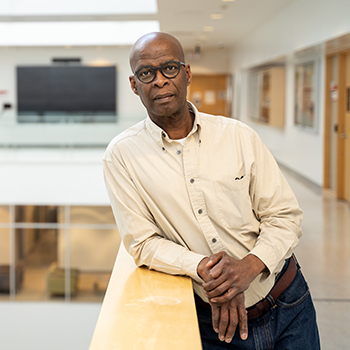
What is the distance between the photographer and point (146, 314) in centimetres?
128

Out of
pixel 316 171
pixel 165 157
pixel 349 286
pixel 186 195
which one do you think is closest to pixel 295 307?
pixel 186 195

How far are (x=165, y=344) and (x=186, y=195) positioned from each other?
56 cm

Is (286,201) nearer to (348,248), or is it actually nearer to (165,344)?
(165,344)

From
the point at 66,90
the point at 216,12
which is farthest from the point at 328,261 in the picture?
the point at 66,90

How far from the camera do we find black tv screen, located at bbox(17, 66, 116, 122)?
46.1 ft

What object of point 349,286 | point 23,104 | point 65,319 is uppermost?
point 23,104

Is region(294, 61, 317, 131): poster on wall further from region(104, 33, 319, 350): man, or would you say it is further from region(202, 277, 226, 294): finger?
region(202, 277, 226, 294): finger

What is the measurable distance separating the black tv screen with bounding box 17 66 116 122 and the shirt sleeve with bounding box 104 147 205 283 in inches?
494

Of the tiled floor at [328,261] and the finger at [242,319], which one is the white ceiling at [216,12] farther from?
the finger at [242,319]

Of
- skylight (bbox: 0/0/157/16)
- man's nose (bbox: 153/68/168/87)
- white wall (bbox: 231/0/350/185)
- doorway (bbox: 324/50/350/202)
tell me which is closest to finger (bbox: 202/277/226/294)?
man's nose (bbox: 153/68/168/87)

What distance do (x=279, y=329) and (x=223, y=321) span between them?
292mm

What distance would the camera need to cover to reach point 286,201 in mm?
1637

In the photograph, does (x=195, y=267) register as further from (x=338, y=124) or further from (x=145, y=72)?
(x=338, y=124)

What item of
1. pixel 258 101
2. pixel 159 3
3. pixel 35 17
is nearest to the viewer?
pixel 159 3
